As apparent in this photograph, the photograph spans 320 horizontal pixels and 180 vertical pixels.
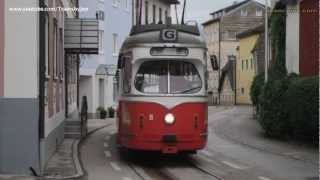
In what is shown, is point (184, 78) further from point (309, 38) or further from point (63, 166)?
point (309, 38)

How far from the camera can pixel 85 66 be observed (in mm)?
49969

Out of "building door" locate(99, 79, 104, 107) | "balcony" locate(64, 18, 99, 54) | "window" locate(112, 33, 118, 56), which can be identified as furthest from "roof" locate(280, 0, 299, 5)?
"window" locate(112, 33, 118, 56)

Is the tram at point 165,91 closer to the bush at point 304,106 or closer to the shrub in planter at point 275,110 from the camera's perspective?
the bush at point 304,106

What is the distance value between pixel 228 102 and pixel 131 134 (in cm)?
6652

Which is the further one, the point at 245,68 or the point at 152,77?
the point at 245,68

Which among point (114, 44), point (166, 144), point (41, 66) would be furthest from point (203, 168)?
point (114, 44)

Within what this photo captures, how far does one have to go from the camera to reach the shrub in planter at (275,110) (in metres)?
25.8

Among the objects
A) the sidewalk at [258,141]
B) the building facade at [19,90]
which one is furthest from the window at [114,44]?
the building facade at [19,90]

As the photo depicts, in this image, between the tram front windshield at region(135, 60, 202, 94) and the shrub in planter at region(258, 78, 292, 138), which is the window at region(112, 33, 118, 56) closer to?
the shrub in planter at region(258, 78, 292, 138)

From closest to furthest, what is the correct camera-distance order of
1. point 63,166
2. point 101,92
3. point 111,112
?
point 63,166 < point 111,112 < point 101,92

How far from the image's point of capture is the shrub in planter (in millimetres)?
25781

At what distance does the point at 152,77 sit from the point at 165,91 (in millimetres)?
511

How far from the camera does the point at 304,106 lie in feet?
73.4

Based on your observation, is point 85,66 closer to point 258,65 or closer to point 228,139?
point 258,65
